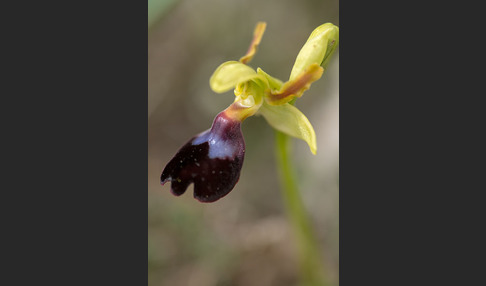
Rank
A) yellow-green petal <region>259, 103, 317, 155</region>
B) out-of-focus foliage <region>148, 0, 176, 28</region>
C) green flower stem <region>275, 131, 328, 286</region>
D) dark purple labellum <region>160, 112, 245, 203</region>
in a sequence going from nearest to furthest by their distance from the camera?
dark purple labellum <region>160, 112, 245, 203</region> < yellow-green petal <region>259, 103, 317, 155</region> < green flower stem <region>275, 131, 328, 286</region> < out-of-focus foliage <region>148, 0, 176, 28</region>

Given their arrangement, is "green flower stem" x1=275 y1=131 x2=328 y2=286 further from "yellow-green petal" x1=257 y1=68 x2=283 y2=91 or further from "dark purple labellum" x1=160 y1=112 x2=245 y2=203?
"dark purple labellum" x1=160 y1=112 x2=245 y2=203

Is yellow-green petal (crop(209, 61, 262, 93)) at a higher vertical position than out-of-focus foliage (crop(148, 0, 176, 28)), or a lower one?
lower

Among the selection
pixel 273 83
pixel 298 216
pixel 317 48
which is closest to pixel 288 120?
pixel 273 83

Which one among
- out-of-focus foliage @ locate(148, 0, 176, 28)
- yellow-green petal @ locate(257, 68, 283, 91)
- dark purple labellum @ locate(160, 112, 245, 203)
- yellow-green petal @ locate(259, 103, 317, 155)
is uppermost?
out-of-focus foliage @ locate(148, 0, 176, 28)

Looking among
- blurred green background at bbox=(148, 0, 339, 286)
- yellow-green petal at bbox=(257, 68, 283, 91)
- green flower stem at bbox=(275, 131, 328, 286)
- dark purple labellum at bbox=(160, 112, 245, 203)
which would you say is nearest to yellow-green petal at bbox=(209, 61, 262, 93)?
yellow-green petal at bbox=(257, 68, 283, 91)

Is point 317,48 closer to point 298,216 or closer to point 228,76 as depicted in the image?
point 228,76

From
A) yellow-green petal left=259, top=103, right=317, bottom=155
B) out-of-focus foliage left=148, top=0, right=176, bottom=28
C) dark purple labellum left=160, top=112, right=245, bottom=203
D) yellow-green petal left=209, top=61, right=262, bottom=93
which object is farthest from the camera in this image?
out-of-focus foliage left=148, top=0, right=176, bottom=28

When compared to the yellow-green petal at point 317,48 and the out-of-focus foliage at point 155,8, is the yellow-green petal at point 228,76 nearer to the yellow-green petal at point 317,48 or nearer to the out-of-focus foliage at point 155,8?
the yellow-green petal at point 317,48
